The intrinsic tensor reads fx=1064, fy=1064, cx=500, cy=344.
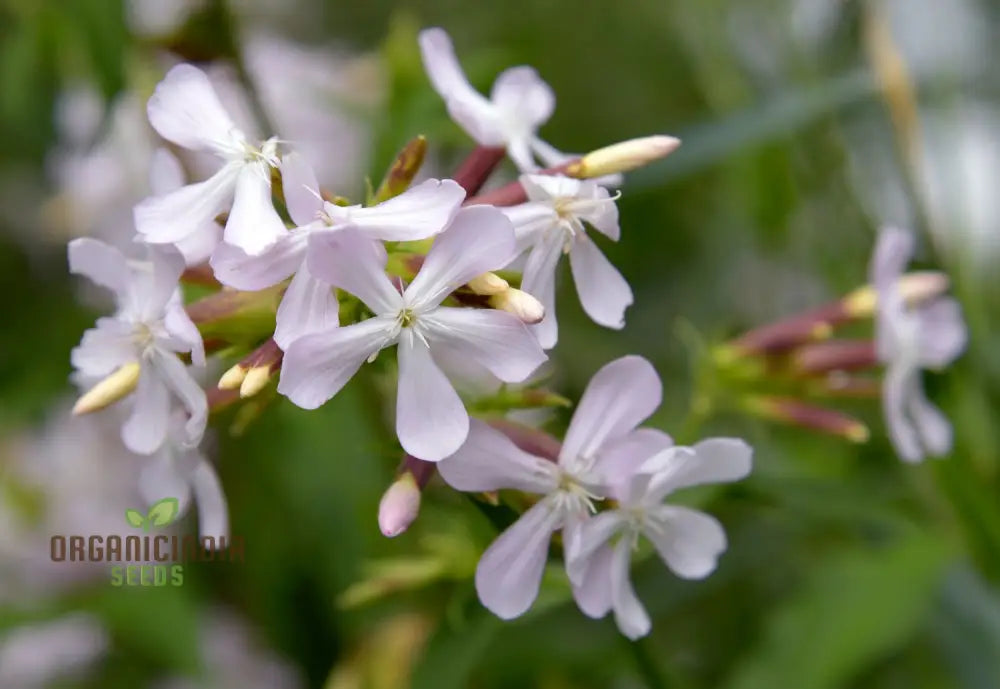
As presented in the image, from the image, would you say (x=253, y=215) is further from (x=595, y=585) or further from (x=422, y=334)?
(x=595, y=585)

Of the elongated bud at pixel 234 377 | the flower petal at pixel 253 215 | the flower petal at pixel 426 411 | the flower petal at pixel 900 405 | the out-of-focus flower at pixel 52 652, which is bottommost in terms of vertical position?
the out-of-focus flower at pixel 52 652

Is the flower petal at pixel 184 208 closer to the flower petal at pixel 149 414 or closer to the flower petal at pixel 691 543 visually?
the flower petal at pixel 149 414

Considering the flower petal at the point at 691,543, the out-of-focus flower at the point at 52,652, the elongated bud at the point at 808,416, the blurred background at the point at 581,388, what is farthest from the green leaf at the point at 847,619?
the out-of-focus flower at the point at 52,652

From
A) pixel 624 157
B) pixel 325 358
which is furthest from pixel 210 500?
pixel 624 157

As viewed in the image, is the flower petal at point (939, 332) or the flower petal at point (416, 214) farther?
the flower petal at point (939, 332)

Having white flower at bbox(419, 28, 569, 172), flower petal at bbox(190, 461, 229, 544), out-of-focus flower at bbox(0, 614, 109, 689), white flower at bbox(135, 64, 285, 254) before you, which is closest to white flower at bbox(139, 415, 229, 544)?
flower petal at bbox(190, 461, 229, 544)

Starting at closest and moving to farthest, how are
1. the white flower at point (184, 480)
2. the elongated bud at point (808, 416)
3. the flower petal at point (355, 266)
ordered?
the flower petal at point (355, 266) < the white flower at point (184, 480) < the elongated bud at point (808, 416)
